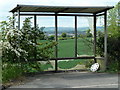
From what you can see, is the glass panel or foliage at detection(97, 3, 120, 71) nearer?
foliage at detection(97, 3, 120, 71)

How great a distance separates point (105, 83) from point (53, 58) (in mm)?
3075

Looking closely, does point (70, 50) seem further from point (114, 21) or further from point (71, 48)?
point (114, 21)

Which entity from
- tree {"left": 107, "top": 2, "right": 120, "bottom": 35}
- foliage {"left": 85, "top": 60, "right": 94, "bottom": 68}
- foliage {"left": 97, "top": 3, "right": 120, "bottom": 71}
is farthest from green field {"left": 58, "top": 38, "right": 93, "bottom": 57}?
tree {"left": 107, "top": 2, "right": 120, "bottom": 35}

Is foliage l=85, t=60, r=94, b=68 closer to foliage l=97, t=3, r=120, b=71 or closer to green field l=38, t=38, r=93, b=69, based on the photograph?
green field l=38, t=38, r=93, b=69

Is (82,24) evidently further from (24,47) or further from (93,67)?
(24,47)

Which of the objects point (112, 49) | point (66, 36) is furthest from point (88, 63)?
point (66, 36)

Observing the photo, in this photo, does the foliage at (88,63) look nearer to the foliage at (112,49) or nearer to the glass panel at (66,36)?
the foliage at (112,49)

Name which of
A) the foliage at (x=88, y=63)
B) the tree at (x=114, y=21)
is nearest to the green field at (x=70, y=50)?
the foliage at (x=88, y=63)

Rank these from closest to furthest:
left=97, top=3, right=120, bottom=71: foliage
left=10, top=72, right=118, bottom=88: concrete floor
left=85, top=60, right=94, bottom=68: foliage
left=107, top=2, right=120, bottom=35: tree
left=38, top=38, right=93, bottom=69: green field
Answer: left=10, top=72, right=118, bottom=88: concrete floor, left=97, top=3, right=120, bottom=71: foliage, left=38, top=38, right=93, bottom=69: green field, left=85, top=60, right=94, bottom=68: foliage, left=107, top=2, right=120, bottom=35: tree

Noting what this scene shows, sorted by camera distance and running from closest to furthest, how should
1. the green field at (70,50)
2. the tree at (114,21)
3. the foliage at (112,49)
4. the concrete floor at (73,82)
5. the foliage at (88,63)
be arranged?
the concrete floor at (73,82), the foliage at (112,49), the green field at (70,50), the foliage at (88,63), the tree at (114,21)

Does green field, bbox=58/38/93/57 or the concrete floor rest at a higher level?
green field, bbox=58/38/93/57

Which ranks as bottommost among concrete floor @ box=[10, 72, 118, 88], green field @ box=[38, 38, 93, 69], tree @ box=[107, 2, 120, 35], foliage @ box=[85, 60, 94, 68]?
concrete floor @ box=[10, 72, 118, 88]

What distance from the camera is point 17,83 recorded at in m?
7.77

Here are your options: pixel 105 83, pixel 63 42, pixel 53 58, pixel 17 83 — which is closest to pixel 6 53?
pixel 17 83
